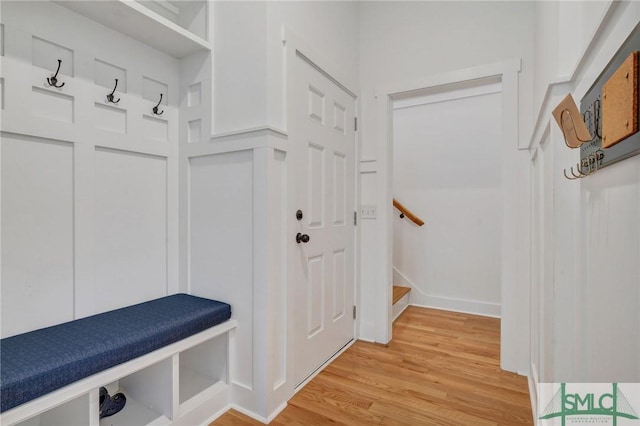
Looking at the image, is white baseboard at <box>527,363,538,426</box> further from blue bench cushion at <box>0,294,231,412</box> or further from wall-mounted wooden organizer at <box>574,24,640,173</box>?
blue bench cushion at <box>0,294,231,412</box>

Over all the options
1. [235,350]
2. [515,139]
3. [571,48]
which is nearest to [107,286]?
[235,350]

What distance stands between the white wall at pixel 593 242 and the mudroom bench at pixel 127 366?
1.45 m

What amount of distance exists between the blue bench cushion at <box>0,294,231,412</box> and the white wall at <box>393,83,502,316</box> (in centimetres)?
247

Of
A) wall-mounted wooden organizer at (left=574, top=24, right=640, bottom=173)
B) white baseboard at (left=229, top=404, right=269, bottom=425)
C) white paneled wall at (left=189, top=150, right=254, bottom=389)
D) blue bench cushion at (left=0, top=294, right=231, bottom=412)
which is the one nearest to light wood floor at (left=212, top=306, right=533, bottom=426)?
white baseboard at (left=229, top=404, right=269, bottom=425)

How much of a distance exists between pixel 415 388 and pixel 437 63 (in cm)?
218

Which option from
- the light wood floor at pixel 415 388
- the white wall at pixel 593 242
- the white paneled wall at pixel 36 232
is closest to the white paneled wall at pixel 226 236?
the light wood floor at pixel 415 388

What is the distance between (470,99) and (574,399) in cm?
313

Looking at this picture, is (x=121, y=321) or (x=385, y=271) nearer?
(x=121, y=321)

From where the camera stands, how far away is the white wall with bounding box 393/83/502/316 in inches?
125

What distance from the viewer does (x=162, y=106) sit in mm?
1830

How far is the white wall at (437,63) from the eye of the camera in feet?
6.57

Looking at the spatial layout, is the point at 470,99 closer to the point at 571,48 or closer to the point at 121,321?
the point at 571,48

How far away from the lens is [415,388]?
1.83 meters

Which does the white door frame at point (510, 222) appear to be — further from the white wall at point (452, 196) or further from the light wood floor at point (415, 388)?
the white wall at point (452, 196)
